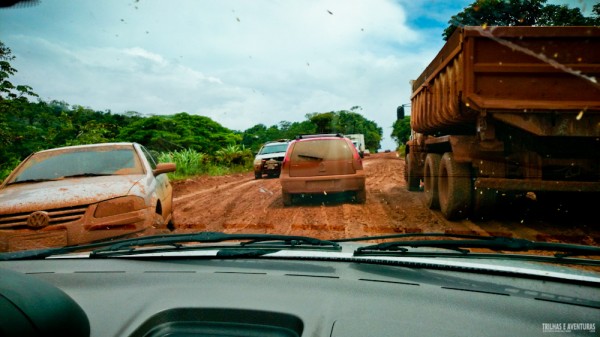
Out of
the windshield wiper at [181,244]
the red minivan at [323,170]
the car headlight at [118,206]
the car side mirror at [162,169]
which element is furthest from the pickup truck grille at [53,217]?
the red minivan at [323,170]

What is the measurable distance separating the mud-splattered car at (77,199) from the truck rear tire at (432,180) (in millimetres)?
5120

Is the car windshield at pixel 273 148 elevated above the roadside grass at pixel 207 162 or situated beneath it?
elevated above

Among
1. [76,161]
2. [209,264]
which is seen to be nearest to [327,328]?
[209,264]

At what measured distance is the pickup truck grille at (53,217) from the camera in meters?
4.48

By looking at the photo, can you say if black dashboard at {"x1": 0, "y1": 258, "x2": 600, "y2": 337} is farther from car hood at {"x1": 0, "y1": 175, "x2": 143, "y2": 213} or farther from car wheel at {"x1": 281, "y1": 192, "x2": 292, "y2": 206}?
car wheel at {"x1": 281, "y1": 192, "x2": 292, "y2": 206}

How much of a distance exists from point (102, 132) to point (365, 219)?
8.43 meters

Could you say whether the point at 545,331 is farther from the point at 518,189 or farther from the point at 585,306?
the point at 518,189

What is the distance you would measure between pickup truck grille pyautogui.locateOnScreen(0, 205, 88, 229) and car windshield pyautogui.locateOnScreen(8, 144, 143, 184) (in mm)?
1042

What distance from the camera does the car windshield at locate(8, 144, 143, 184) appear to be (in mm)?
5590

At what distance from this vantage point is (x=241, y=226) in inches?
292

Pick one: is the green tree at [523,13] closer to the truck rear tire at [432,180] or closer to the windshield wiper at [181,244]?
the truck rear tire at [432,180]

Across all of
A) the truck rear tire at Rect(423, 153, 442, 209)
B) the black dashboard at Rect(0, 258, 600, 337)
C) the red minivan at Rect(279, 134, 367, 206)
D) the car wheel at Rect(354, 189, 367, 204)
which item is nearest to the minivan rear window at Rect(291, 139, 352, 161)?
the red minivan at Rect(279, 134, 367, 206)

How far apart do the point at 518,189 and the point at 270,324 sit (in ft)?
18.5

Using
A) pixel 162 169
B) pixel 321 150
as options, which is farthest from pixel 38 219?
pixel 321 150
